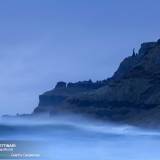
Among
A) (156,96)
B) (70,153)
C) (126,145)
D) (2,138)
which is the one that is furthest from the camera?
(156,96)

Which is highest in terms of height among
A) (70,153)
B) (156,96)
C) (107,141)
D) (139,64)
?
(139,64)

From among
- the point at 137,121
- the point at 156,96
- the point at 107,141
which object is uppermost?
the point at 156,96

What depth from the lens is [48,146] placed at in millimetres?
17359

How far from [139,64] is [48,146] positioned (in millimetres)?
147915

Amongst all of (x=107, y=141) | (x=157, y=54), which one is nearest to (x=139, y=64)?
(x=157, y=54)

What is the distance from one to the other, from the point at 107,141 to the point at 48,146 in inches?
181

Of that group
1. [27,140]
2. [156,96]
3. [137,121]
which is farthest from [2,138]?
[156,96]

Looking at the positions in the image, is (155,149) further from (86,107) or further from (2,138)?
(86,107)

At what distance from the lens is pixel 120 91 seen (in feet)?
524

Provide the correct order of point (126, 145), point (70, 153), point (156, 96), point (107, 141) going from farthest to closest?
point (156, 96) → point (107, 141) → point (126, 145) → point (70, 153)

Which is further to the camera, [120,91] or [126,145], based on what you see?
[120,91]

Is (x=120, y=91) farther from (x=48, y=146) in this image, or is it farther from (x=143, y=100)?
(x=48, y=146)

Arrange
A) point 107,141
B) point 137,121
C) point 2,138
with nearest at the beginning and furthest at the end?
point 2,138 → point 107,141 → point 137,121

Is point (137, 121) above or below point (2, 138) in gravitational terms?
above
